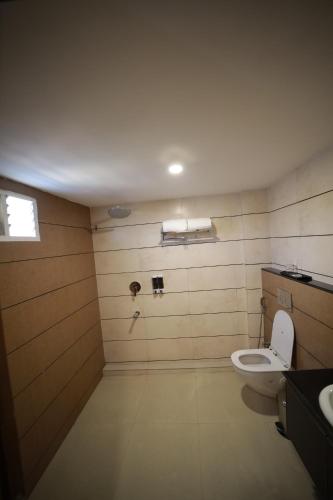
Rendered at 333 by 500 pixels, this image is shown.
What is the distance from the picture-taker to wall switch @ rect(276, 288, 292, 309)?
2027 millimetres

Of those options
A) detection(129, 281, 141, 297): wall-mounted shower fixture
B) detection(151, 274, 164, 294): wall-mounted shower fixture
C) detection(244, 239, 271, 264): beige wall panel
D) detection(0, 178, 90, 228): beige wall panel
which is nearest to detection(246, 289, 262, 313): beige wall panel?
detection(244, 239, 271, 264): beige wall panel

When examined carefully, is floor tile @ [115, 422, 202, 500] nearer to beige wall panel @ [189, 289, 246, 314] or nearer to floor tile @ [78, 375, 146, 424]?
Answer: floor tile @ [78, 375, 146, 424]

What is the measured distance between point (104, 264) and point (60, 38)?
8.40 feet

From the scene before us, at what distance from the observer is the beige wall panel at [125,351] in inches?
117

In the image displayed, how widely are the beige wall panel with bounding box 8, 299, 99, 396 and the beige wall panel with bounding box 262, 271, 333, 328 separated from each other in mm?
2247

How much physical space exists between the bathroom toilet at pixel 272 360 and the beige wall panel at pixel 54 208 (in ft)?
7.69

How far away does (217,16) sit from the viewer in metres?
0.59


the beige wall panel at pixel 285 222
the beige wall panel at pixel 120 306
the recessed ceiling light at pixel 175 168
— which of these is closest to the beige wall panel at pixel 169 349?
the beige wall panel at pixel 120 306

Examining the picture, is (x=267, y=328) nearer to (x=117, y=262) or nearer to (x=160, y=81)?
(x=117, y=262)

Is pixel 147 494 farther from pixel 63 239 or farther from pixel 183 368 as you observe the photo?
pixel 63 239

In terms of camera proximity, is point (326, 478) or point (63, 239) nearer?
point (326, 478)

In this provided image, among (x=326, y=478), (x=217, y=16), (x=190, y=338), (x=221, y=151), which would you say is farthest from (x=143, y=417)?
(x=217, y=16)

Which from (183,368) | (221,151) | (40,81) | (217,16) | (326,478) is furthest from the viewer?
(183,368)

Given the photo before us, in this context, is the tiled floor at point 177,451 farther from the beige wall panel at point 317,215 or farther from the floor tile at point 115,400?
the beige wall panel at point 317,215
